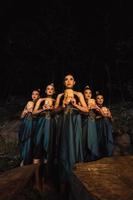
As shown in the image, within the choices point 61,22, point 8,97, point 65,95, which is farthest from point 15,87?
point 65,95

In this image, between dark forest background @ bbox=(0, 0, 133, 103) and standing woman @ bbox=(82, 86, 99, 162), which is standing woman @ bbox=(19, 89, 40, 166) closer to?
standing woman @ bbox=(82, 86, 99, 162)

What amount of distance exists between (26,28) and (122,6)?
14.1 feet

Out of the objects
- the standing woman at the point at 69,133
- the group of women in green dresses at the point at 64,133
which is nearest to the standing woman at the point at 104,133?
the group of women in green dresses at the point at 64,133

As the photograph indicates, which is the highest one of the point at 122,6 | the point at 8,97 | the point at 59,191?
the point at 122,6

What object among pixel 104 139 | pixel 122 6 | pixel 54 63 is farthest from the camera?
pixel 54 63

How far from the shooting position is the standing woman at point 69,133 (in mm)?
6539

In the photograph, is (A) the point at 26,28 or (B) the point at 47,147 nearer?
(B) the point at 47,147

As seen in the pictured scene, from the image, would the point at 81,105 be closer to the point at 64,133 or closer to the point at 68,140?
the point at 64,133

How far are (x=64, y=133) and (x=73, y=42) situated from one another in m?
8.31

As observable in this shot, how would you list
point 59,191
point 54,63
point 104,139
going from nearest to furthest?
1. point 59,191
2. point 104,139
3. point 54,63

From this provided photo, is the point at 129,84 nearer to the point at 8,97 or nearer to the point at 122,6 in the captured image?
the point at 122,6

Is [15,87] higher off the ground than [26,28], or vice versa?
[26,28]

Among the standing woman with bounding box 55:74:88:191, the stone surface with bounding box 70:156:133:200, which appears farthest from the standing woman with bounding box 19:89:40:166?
the stone surface with bounding box 70:156:133:200

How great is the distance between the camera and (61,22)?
14.3 metres
